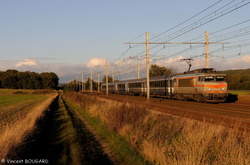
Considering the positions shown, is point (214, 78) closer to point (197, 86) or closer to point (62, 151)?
point (197, 86)

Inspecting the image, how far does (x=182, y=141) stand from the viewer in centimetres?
798

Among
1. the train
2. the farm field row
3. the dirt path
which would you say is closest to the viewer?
the farm field row

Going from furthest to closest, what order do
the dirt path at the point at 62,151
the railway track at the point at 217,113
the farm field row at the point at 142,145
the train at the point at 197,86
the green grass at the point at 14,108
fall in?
the train at the point at 197,86
the green grass at the point at 14,108
the railway track at the point at 217,113
the dirt path at the point at 62,151
the farm field row at the point at 142,145

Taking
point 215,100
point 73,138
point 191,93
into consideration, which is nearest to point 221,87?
point 215,100

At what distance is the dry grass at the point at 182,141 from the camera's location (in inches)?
Answer: 254

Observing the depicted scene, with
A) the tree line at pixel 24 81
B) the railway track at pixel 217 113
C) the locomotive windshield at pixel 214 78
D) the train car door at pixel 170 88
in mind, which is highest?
the tree line at pixel 24 81

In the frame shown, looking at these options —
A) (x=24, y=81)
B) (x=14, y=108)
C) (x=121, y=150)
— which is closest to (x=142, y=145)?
(x=121, y=150)

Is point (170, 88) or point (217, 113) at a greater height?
point (170, 88)

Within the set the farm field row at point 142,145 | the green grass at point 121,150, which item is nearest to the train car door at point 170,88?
the farm field row at point 142,145

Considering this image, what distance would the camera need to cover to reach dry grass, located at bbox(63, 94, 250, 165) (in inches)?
254

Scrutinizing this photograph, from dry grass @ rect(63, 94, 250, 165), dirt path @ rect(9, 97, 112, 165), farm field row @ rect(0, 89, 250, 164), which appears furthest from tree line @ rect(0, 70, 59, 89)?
dry grass @ rect(63, 94, 250, 165)

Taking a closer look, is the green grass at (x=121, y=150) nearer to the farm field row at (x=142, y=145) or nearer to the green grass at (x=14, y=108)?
the farm field row at (x=142, y=145)

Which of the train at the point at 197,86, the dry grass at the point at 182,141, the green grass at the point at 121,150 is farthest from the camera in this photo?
the train at the point at 197,86

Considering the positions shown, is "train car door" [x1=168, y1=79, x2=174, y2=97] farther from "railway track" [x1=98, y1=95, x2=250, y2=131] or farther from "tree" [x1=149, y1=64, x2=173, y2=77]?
"tree" [x1=149, y1=64, x2=173, y2=77]
